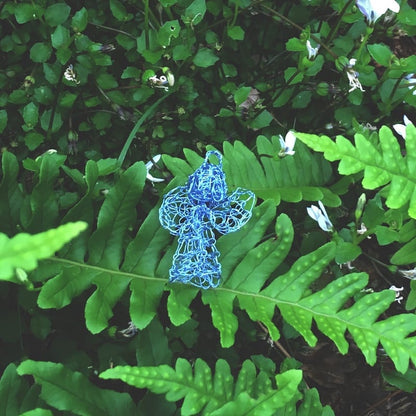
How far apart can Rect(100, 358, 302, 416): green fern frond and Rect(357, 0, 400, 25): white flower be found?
1245 millimetres

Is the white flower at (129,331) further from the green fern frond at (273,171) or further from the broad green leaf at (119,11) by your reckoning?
the broad green leaf at (119,11)

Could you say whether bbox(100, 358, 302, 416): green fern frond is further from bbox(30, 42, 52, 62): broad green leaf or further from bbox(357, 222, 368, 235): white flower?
bbox(30, 42, 52, 62): broad green leaf

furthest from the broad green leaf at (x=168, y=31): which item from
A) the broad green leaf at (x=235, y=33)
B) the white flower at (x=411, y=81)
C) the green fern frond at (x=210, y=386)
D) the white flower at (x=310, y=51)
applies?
the green fern frond at (x=210, y=386)

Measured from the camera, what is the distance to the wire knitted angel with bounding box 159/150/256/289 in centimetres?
172

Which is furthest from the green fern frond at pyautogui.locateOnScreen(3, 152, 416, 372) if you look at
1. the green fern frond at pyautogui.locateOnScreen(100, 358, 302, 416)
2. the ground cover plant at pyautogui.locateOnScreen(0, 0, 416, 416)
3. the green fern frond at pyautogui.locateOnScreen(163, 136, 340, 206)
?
the green fern frond at pyautogui.locateOnScreen(163, 136, 340, 206)

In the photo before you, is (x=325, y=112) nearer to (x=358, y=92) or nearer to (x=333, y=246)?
(x=358, y=92)

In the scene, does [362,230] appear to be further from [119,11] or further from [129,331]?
[119,11]

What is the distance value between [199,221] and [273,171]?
0.53m

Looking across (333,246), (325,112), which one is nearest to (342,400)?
(333,246)

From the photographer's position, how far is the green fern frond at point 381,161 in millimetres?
1688

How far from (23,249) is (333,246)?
1.12 meters

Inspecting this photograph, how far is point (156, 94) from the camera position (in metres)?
Answer: 2.34

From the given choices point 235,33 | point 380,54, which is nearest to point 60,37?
point 235,33

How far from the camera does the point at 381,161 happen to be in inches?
69.9
